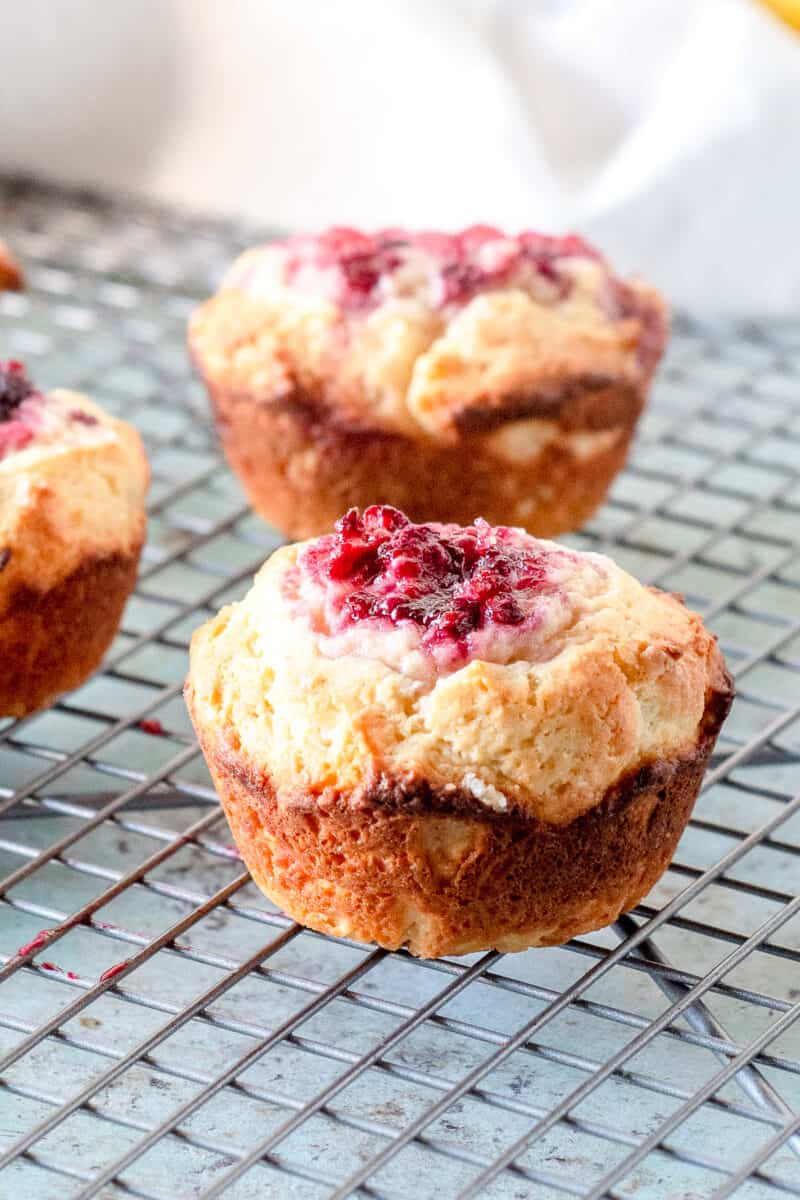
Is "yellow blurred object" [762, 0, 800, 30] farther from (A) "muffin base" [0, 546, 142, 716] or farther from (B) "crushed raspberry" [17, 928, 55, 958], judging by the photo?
(B) "crushed raspberry" [17, 928, 55, 958]

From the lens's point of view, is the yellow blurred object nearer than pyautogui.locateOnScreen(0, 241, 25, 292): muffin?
No

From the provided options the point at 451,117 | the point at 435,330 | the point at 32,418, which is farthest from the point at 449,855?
the point at 451,117

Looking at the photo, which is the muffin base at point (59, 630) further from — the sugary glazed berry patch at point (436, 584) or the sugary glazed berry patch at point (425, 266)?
the sugary glazed berry patch at point (425, 266)

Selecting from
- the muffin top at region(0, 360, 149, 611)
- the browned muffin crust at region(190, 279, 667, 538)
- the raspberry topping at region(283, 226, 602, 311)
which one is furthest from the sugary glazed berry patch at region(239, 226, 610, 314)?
the muffin top at region(0, 360, 149, 611)

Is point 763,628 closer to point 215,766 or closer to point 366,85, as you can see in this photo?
point 215,766

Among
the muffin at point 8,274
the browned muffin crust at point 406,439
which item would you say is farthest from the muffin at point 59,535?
the muffin at point 8,274

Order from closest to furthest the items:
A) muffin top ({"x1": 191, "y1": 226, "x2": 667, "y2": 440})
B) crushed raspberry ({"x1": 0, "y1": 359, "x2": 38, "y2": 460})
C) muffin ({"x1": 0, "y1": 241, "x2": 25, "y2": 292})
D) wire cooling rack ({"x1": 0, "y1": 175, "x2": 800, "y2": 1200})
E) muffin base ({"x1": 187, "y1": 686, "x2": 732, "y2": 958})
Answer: wire cooling rack ({"x1": 0, "y1": 175, "x2": 800, "y2": 1200}) → muffin base ({"x1": 187, "y1": 686, "x2": 732, "y2": 958}) → crushed raspberry ({"x1": 0, "y1": 359, "x2": 38, "y2": 460}) → muffin top ({"x1": 191, "y1": 226, "x2": 667, "y2": 440}) → muffin ({"x1": 0, "y1": 241, "x2": 25, "y2": 292})

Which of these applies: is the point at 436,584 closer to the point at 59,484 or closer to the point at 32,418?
the point at 59,484
